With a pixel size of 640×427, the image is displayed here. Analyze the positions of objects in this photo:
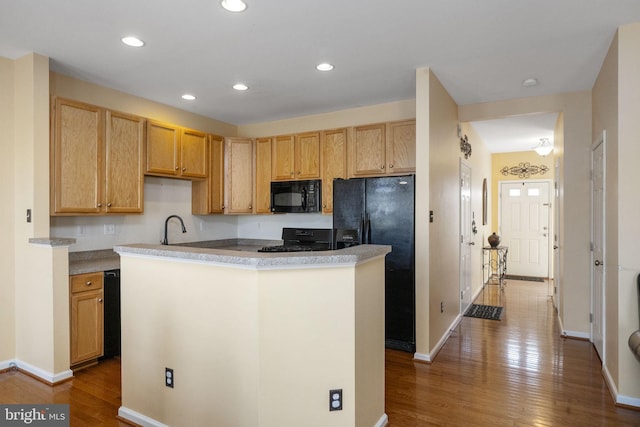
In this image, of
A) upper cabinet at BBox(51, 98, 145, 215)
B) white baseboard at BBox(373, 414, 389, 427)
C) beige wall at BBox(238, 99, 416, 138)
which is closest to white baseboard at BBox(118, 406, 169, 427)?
white baseboard at BBox(373, 414, 389, 427)

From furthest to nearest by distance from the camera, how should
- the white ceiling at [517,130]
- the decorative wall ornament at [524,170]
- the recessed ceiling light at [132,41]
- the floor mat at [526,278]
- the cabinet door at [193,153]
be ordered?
1. the decorative wall ornament at [524,170]
2. the floor mat at [526,278]
3. the white ceiling at [517,130]
4. the cabinet door at [193,153]
5. the recessed ceiling light at [132,41]

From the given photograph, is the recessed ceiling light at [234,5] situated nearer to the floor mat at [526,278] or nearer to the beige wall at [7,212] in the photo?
the beige wall at [7,212]

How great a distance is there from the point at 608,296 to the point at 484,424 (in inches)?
59.3

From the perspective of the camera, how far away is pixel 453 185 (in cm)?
424

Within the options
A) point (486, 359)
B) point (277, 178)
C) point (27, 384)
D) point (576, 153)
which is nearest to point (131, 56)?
point (277, 178)

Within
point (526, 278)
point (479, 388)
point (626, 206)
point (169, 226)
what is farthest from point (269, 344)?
point (526, 278)

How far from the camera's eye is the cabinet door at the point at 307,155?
461 cm

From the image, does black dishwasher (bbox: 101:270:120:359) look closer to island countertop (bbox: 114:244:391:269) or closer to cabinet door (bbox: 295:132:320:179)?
island countertop (bbox: 114:244:391:269)

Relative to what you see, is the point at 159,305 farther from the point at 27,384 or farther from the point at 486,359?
the point at 486,359

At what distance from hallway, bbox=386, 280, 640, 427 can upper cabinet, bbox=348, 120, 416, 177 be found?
6.43ft

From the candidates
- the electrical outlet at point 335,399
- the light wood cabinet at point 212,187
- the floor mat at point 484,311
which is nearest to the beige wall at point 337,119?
the light wood cabinet at point 212,187

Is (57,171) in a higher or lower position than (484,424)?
higher

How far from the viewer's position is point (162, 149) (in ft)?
13.4

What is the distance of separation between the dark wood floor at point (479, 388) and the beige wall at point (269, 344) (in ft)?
2.10
